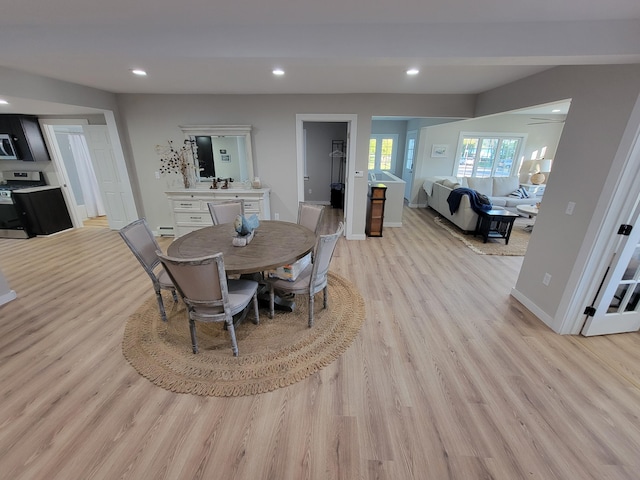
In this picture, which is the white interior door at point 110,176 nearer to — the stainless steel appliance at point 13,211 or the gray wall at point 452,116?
the gray wall at point 452,116

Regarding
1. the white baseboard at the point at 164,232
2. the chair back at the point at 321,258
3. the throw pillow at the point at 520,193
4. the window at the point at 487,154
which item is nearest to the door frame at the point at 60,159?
the white baseboard at the point at 164,232

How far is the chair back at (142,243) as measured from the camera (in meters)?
2.12

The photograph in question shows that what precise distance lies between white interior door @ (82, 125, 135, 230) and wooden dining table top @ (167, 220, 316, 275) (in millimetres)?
2893

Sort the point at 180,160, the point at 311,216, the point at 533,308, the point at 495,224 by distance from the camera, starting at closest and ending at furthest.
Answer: the point at 533,308 < the point at 311,216 < the point at 180,160 < the point at 495,224

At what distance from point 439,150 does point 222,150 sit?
542 centimetres

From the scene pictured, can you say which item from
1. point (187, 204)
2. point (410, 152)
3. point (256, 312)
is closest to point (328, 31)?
point (256, 312)

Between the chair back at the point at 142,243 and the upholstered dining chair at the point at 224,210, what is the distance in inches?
34.6

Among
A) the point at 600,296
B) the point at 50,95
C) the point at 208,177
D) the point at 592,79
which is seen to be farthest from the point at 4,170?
the point at 600,296

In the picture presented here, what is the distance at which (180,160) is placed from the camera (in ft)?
14.0

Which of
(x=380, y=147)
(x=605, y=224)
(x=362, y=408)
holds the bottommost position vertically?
(x=362, y=408)

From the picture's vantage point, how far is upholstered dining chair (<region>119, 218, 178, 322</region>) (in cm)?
214

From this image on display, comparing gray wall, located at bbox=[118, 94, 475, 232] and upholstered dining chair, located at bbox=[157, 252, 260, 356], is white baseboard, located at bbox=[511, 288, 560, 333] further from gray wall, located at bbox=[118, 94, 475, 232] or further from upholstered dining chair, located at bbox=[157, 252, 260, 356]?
upholstered dining chair, located at bbox=[157, 252, 260, 356]

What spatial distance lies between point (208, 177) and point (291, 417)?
13.1ft

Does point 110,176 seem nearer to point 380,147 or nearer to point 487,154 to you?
point 380,147
